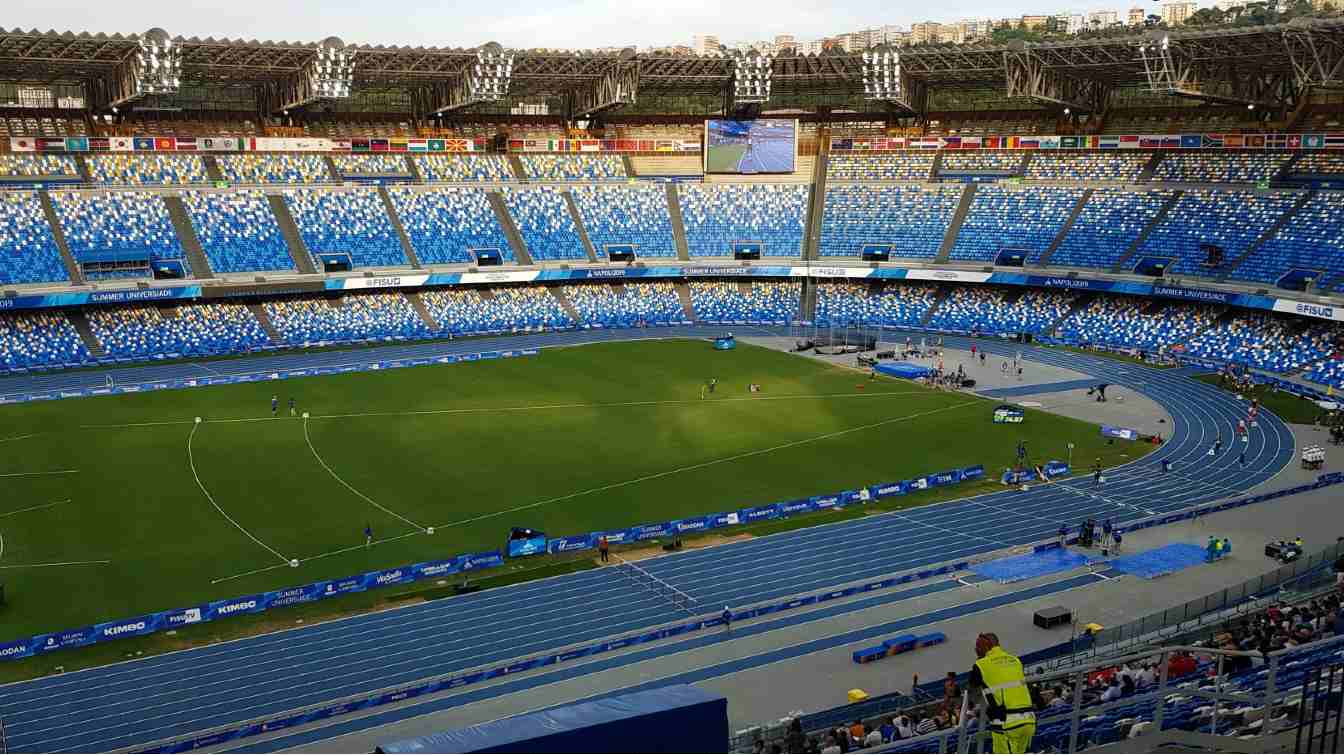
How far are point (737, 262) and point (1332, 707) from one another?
74019 millimetres

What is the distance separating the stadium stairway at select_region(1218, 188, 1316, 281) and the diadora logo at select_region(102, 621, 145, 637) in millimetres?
62079

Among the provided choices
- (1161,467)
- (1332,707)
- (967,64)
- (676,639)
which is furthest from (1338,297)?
(1332,707)

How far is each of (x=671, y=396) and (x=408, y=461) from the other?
53.8ft

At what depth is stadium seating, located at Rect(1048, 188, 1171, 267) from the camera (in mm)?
75875

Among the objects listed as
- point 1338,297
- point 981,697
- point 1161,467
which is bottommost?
point 1161,467

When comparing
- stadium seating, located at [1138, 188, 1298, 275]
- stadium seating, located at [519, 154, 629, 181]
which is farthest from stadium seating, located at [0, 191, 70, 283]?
stadium seating, located at [1138, 188, 1298, 275]

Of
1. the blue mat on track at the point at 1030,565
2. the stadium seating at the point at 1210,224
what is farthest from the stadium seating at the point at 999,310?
the blue mat on track at the point at 1030,565

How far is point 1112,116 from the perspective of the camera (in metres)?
83.6

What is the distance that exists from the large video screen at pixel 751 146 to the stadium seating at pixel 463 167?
16275 millimetres

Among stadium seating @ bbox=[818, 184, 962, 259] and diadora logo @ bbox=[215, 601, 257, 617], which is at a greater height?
stadium seating @ bbox=[818, 184, 962, 259]

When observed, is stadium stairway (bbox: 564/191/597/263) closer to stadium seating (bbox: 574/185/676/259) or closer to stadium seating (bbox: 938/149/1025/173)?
stadium seating (bbox: 574/185/676/259)

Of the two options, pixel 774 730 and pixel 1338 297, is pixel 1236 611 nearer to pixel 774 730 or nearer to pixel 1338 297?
pixel 774 730

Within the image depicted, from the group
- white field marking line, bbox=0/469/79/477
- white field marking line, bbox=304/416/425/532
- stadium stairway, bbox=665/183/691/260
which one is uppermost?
stadium stairway, bbox=665/183/691/260

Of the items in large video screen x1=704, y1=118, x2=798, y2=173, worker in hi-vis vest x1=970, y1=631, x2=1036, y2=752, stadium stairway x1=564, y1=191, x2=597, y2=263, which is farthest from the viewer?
large video screen x1=704, y1=118, x2=798, y2=173
